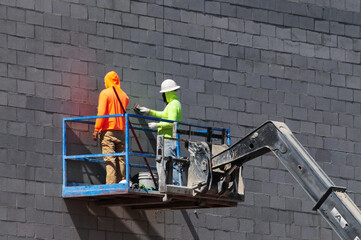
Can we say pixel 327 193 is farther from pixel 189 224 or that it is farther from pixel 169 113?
pixel 189 224

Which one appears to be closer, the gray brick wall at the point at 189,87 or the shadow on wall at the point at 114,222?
the gray brick wall at the point at 189,87

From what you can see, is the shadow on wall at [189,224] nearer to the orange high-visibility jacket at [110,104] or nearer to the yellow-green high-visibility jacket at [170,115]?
the yellow-green high-visibility jacket at [170,115]

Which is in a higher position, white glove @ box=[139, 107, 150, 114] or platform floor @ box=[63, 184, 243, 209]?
white glove @ box=[139, 107, 150, 114]

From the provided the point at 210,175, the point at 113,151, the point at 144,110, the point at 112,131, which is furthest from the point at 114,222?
the point at 210,175

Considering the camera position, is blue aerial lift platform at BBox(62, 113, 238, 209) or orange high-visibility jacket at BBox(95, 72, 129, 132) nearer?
blue aerial lift platform at BBox(62, 113, 238, 209)

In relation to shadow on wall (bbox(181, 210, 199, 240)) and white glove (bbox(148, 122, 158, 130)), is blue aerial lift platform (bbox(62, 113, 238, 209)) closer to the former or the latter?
white glove (bbox(148, 122, 158, 130))

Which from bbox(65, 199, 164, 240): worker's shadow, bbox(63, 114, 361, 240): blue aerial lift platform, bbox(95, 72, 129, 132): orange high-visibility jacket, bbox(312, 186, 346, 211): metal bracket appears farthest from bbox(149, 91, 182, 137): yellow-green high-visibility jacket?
bbox(312, 186, 346, 211): metal bracket

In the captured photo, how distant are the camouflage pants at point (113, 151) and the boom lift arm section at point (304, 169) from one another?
5.75ft

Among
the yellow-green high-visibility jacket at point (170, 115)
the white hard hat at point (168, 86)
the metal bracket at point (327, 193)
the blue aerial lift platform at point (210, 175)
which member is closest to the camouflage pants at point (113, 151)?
the blue aerial lift platform at point (210, 175)

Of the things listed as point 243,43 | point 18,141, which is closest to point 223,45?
point 243,43

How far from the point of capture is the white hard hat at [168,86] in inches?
734

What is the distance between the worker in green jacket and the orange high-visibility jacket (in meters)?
0.71

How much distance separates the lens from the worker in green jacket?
17.8 metres

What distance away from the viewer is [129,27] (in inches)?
760
